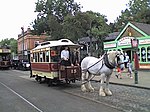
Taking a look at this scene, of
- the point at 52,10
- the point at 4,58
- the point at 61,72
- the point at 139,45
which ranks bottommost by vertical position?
the point at 61,72

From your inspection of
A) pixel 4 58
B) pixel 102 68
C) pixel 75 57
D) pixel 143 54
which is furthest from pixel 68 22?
pixel 102 68

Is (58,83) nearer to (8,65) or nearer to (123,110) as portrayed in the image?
(123,110)

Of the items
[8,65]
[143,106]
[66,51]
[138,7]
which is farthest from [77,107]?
[138,7]

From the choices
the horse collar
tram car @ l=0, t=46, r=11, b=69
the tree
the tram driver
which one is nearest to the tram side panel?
the tram driver

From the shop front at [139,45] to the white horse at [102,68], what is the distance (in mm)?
14598

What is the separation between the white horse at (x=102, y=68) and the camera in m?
12.6

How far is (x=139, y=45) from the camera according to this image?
1149 inches

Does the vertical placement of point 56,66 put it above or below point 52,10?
below

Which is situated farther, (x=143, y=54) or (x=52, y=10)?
(x=52, y=10)

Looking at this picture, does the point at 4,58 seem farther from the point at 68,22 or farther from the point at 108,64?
the point at 108,64

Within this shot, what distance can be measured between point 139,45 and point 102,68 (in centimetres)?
1716

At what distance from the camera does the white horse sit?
41.5 ft

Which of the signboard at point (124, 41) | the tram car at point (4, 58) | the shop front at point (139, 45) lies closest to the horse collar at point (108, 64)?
the shop front at point (139, 45)

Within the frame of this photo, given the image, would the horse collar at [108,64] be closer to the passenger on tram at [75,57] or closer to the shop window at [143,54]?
the passenger on tram at [75,57]
